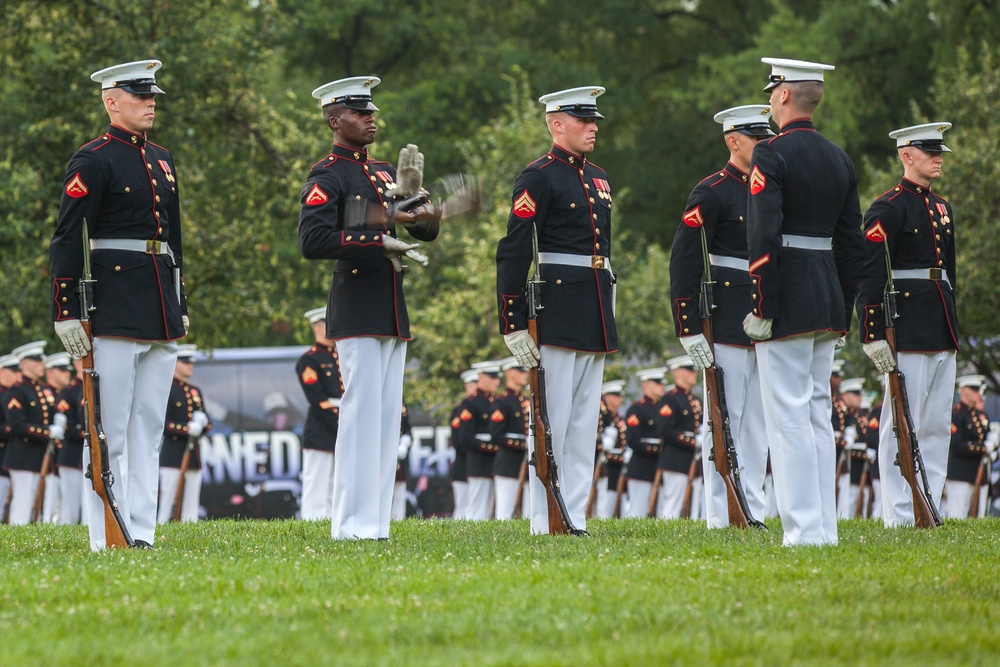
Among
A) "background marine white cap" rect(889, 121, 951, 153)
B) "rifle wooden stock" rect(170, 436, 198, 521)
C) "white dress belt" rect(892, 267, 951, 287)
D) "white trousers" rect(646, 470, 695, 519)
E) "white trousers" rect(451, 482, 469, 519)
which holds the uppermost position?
"background marine white cap" rect(889, 121, 951, 153)

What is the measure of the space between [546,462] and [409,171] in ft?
6.23

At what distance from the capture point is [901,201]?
32.3 ft

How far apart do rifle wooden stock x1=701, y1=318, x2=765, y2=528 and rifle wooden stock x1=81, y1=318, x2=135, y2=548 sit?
12.3 feet

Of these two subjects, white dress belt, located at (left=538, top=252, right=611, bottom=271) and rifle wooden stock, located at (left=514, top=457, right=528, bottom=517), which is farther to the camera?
rifle wooden stock, located at (left=514, top=457, right=528, bottom=517)

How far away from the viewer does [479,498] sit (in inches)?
760

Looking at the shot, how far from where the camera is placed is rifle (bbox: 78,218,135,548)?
7.64 meters

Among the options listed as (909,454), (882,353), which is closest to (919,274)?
(882,353)

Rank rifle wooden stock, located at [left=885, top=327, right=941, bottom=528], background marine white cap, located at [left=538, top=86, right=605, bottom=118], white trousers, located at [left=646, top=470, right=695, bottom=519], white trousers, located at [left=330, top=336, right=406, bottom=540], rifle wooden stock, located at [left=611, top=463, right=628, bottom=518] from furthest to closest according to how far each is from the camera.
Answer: rifle wooden stock, located at [left=611, top=463, right=628, bottom=518]
white trousers, located at [left=646, top=470, right=695, bottom=519]
rifle wooden stock, located at [left=885, top=327, right=941, bottom=528]
background marine white cap, located at [left=538, top=86, right=605, bottom=118]
white trousers, located at [left=330, top=336, right=406, bottom=540]

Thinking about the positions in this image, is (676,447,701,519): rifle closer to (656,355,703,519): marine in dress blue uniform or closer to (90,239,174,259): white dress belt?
(656,355,703,519): marine in dress blue uniform

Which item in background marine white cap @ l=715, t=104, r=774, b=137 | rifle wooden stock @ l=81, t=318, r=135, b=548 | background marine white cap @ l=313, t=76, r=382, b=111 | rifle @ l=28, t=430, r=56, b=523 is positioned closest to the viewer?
rifle wooden stock @ l=81, t=318, r=135, b=548

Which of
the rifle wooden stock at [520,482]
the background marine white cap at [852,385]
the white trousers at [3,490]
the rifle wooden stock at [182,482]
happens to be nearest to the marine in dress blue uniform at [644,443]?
the rifle wooden stock at [520,482]

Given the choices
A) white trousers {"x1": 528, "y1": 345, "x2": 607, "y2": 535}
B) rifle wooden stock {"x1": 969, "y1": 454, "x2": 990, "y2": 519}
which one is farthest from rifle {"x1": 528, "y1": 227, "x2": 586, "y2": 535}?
rifle wooden stock {"x1": 969, "y1": 454, "x2": 990, "y2": 519}

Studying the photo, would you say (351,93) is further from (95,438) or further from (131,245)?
(95,438)

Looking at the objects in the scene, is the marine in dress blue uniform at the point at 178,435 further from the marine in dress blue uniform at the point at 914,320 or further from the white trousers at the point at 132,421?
the marine in dress blue uniform at the point at 914,320
